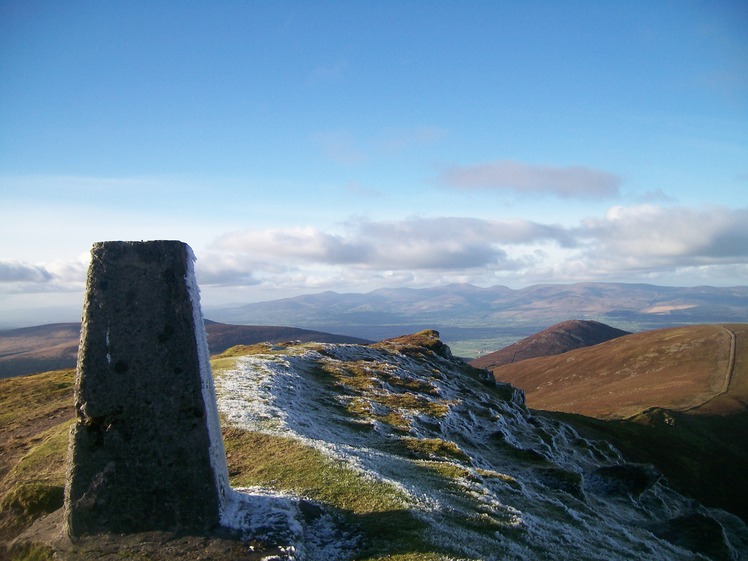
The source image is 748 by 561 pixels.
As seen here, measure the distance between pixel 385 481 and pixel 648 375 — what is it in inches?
5964

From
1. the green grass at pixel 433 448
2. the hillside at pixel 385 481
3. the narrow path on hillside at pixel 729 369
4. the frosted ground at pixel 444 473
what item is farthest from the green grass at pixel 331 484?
the narrow path on hillside at pixel 729 369

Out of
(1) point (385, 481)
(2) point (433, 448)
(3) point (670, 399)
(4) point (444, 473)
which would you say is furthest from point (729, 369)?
(1) point (385, 481)

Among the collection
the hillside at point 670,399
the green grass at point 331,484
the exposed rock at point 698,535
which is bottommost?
the hillside at point 670,399

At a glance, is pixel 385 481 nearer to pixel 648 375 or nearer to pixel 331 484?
pixel 331 484

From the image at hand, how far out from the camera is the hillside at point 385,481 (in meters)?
15.3

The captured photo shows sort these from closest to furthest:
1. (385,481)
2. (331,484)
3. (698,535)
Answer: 1. (331,484)
2. (385,481)
3. (698,535)

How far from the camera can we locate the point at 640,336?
616 ft

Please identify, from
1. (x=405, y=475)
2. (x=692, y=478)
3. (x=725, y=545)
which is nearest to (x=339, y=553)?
(x=405, y=475)

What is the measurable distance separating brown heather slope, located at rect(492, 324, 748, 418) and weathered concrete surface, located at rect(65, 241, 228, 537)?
109605 mm

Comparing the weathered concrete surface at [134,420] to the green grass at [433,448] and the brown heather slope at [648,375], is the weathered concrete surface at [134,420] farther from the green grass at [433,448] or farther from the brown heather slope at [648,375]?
the brown heather slope at [648,375]

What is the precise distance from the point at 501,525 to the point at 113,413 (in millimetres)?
16066

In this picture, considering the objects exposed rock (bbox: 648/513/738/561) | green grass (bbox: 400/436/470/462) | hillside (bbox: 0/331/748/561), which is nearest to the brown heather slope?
hillside (bbox: 0/331/748/561)

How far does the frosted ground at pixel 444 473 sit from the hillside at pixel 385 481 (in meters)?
0.11

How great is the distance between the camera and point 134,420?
44.0 feet
